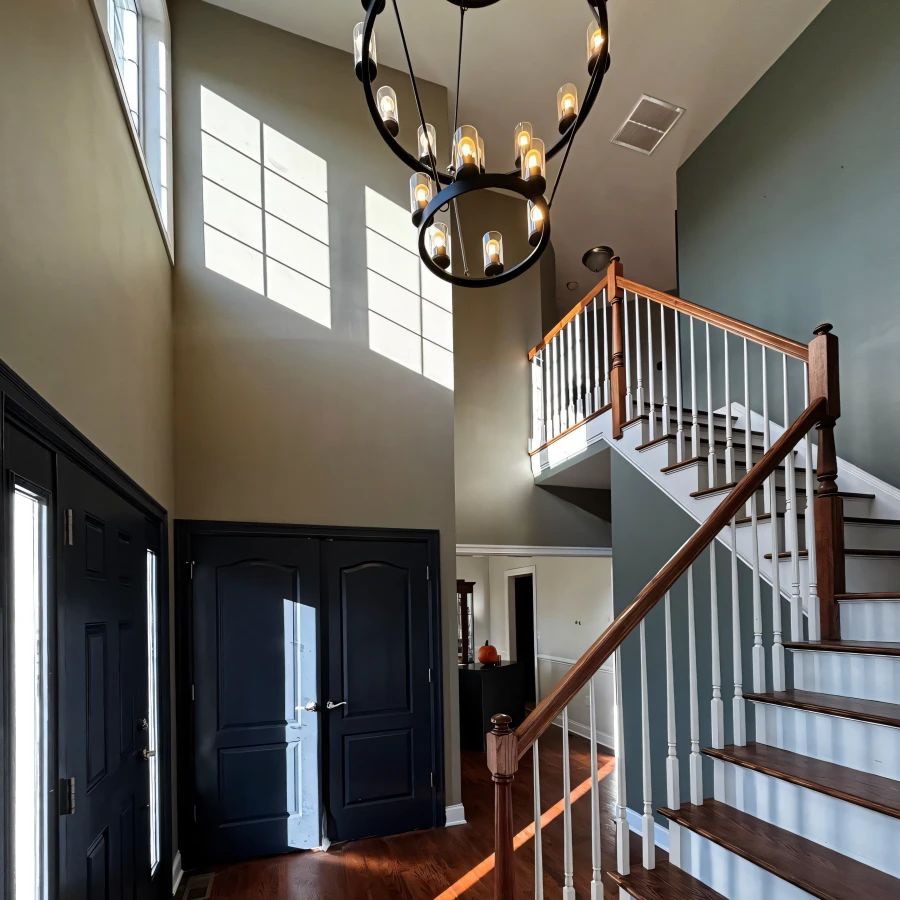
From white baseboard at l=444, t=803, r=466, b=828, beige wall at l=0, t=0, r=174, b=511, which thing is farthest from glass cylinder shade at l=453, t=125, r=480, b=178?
white baseboard at l=444, t=803, r=466, b=828

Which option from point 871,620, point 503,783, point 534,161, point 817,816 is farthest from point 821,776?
point 534,161

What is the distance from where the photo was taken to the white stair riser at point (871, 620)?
7.81 ft

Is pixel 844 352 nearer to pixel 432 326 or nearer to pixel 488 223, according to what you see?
pixel 432 326

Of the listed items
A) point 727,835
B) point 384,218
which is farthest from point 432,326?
point 727,835

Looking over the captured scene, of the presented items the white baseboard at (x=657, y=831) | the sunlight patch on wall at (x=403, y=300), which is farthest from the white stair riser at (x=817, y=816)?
the sunlight patch on wall at (x=403, y=300)

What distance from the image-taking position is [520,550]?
5680mm

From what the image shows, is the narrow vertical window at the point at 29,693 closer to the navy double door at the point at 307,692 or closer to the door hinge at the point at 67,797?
the door hinge at the point at 67,797

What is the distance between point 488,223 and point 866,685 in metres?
4.96

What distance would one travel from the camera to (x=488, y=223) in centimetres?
614

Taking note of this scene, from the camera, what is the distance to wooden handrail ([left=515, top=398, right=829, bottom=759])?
2.13m

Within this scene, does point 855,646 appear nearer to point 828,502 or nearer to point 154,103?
point 828,502

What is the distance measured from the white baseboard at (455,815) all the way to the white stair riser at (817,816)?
248cm

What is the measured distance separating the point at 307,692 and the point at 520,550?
230 centimetres

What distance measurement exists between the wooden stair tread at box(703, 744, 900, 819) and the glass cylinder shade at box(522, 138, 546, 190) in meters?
2.22
